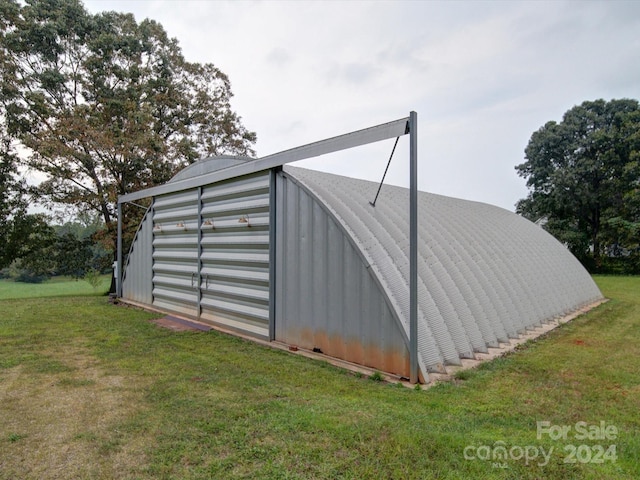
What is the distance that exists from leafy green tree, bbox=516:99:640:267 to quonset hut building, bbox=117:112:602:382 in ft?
56.8

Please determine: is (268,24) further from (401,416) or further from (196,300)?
(401,416)

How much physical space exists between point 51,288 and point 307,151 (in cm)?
1862

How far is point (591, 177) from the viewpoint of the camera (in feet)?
82.4

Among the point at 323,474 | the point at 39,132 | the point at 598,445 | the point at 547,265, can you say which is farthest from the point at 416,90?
the point at 39,132

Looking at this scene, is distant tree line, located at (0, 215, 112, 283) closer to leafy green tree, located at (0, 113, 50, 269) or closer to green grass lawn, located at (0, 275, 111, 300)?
leafy green tree, located at (0, 113, 50, 269)

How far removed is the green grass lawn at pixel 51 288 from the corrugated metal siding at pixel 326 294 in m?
13.3

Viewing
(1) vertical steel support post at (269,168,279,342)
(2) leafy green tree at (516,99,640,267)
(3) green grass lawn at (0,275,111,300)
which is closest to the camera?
(1) vertical steel support post at (269,168,279,342)

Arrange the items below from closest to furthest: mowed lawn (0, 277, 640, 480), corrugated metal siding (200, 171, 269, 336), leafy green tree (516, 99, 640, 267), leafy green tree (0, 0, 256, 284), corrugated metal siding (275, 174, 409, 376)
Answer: mowed lawn (0, 277, 640, 480), corrugated metal siding (275, 174, 409, 376), corrugated metal siding (200, 171, 269, 336), leafy green tree (0, 0, 256, 284), leafy green tree (516, 99, 640, 267)

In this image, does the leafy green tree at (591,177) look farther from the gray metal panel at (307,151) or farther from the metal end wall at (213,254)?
the metal end wall at (213,254)

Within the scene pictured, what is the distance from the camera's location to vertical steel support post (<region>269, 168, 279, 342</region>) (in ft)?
22.4

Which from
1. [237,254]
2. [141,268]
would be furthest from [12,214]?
[237,254]

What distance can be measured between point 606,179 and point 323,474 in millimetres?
30193

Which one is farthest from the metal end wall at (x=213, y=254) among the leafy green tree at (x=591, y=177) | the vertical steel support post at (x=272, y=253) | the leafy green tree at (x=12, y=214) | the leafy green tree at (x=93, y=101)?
the leafy green tree at (x=591, y=177)

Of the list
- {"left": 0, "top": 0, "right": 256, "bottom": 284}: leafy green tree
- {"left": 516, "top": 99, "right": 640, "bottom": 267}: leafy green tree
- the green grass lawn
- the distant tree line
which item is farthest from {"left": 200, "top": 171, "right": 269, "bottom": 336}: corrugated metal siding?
{"left": 516, "top": 99, "right": 640, "bottom": 267}: leafy green tree
